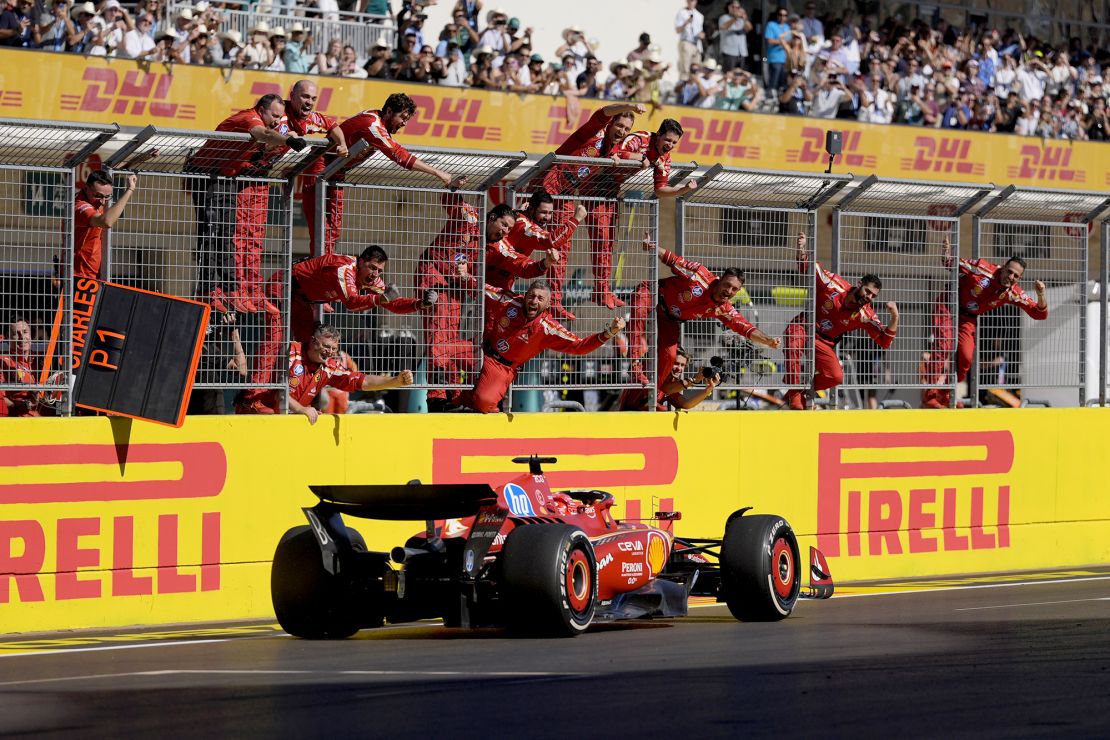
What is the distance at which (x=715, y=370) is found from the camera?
13000 millimetres

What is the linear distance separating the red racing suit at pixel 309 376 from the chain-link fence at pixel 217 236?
10cm

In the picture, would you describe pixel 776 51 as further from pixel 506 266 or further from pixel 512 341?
pixel 512 341

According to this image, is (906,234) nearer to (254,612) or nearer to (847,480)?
(847,480)

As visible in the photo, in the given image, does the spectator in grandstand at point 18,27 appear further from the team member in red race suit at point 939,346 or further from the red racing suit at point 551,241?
the team member in red race suit at point 939,346

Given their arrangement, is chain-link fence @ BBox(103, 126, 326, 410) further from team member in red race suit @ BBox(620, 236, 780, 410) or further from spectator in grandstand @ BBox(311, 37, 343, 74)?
spectator in grandstand @ BBox(311, 37, 343, 74)

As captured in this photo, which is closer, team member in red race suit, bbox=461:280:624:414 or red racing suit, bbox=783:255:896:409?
team member in red race suit, bbox=461:280:624:414

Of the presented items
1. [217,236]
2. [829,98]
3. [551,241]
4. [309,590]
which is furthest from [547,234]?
[829,98]

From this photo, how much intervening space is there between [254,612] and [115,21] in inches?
394

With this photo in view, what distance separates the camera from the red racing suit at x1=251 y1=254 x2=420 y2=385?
11.4m

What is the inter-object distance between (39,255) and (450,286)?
2762 mm

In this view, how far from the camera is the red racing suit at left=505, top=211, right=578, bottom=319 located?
4.11 feet

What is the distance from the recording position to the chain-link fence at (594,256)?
12438mm

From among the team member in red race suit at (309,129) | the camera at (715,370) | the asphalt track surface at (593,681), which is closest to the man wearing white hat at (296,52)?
the team member in red race suit at (309,129)

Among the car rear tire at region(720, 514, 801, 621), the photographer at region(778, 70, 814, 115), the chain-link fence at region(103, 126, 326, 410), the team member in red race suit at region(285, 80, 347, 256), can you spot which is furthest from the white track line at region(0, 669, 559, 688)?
the photographer at region(778, 70, 814, 115)
